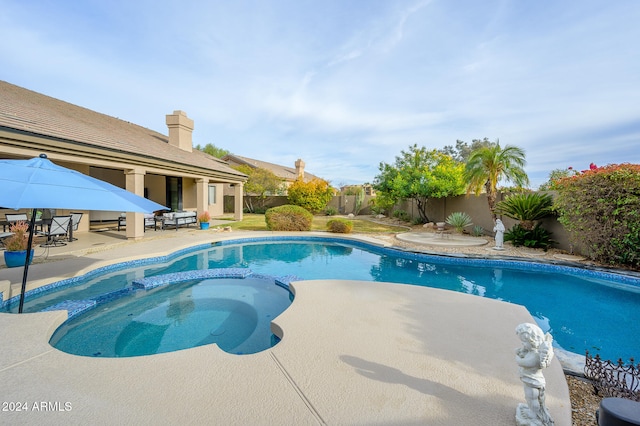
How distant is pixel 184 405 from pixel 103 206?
3650 millimetres

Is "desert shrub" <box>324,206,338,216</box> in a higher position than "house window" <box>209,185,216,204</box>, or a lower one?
lower

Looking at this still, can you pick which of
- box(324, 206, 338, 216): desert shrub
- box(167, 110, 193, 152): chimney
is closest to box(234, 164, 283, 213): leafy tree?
box(324, 206, 338, 216): desert shrub

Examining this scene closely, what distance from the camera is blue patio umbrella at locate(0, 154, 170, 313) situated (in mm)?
3994

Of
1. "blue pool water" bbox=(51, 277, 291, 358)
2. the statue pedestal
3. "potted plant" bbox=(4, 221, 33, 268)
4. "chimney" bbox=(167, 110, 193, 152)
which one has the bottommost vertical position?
"blue pool water" bbox=(51, 277, 291, 358)

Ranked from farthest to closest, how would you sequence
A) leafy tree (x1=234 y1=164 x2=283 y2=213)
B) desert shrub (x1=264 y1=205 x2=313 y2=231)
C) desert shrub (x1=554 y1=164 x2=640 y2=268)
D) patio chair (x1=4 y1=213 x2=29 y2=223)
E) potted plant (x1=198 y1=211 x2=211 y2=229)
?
leafy tree (x1=234 y1=164 x2=283 y2=213), potted plant (x1=198 y1=211 x2=211 y2=229), desert shrub (x1=264 y1=205 x2=313 y2=231), patio chair (x1=4 y1=213 x2=29 y2=223), desert shrub (x1=554 y1=164 x2=640 y2=268)

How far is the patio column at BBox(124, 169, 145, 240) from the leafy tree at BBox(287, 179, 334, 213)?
12411 millimetres

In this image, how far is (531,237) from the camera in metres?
11.0

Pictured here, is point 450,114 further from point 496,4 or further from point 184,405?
point 184,405

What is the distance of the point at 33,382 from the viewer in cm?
269

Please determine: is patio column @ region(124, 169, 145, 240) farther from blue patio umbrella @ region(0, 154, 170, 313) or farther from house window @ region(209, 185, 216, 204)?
house window @ region(209, 185, 216, 204)

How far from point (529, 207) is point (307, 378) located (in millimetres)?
11491

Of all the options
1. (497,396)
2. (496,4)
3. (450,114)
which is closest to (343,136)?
(450,114)

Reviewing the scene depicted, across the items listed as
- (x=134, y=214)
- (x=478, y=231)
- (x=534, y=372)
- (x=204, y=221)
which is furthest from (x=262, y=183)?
(x=534, y=372)

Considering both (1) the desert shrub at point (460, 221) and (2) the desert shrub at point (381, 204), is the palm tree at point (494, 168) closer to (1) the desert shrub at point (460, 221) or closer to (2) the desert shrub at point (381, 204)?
(1) the desert shrub at point (460, 221)
